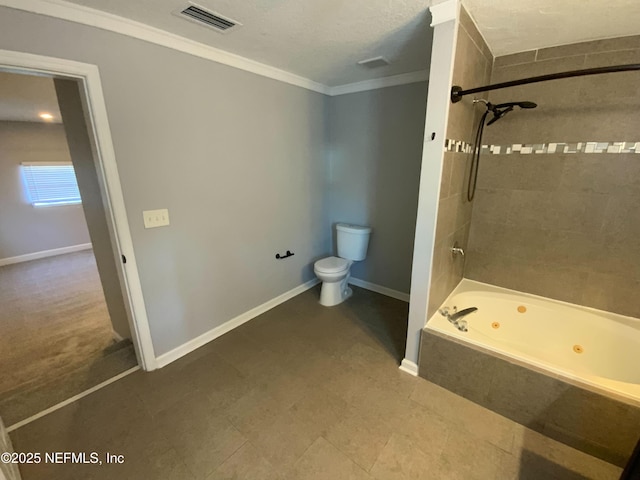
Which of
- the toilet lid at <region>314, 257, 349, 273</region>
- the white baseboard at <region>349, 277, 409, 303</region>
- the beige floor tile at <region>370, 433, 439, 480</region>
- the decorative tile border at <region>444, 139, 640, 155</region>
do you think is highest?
the decorative tile border at <region>444, 139, 640, 155</region>

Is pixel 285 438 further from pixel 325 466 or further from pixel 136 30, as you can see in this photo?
pixel 136 30

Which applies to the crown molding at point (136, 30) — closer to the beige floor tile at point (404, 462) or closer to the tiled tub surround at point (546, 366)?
the tiled tub surround at point (546, 366)

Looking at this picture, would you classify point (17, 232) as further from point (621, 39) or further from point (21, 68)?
point (621, 39)

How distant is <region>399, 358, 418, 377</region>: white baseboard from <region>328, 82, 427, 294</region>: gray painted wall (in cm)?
110

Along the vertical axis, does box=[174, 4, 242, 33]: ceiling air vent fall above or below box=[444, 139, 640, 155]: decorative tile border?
above


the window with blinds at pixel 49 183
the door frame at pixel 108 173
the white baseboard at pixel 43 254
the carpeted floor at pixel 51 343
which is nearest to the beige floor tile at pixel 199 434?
the door frame at pixel 108 173

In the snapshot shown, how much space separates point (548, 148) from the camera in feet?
6.52

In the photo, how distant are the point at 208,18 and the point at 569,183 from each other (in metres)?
2.57

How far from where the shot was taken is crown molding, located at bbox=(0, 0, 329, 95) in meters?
1.31

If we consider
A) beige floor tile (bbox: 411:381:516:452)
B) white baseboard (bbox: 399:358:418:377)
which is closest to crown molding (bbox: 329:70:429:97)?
white baseboard (bbox: 399:358:418:377)

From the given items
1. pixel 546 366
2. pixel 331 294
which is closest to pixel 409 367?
pixel 546 366

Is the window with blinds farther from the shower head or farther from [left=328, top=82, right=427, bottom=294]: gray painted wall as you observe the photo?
the shower head

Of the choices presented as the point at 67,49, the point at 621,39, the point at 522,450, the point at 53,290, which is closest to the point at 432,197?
the point at 522,450

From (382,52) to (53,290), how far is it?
456 centimetres
